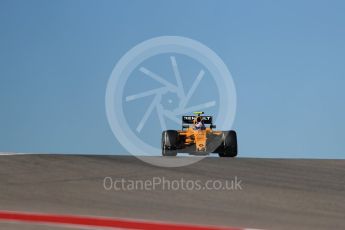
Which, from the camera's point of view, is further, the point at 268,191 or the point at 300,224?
the point at 268,191

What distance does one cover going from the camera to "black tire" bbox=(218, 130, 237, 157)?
66.0 ft

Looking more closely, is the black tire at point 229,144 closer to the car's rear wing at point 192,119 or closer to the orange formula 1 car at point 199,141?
the orange formula 1 car at point 199,141

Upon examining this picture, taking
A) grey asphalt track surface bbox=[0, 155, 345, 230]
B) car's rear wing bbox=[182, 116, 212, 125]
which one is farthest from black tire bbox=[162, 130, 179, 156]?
grey asphalt track surface bbox=[0, 155, 345, 230]

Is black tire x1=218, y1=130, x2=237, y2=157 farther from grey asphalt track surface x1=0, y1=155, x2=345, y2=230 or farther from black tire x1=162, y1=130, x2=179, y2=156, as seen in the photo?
grey asphalt track surface x1=0, y1=155, x2=345, y2=230

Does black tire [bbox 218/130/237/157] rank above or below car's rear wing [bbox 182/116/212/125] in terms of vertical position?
below

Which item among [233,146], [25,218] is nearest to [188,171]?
[25,218]

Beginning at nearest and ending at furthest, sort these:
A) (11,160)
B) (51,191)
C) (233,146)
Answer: (51,191) < (11,160) < (233,146)

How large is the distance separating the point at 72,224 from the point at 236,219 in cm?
203

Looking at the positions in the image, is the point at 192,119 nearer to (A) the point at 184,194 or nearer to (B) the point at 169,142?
(B) the point at 169,142

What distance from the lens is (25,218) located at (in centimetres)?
632

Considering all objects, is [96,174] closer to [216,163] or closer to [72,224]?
[216,163]

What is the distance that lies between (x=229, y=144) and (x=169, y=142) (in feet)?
6.63

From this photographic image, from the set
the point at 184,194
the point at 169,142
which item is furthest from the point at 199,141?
the point at 184,194

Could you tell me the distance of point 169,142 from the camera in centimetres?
2048
